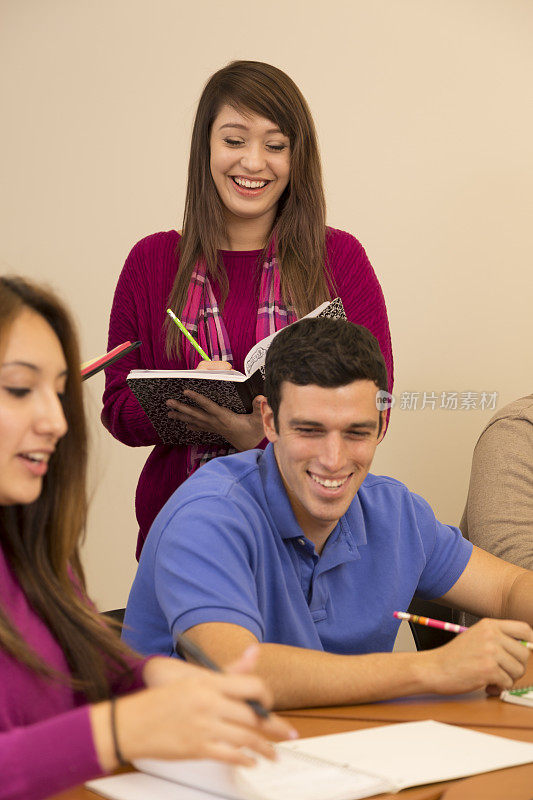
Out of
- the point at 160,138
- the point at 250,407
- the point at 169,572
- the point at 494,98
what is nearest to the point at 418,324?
the point at 494,98

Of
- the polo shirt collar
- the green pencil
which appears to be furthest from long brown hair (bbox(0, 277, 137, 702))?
the green pencil

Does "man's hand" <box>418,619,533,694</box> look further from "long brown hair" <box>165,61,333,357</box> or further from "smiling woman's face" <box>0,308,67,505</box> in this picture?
"long brown hair" <box>165,61,333,357</box>

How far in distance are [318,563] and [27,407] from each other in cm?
75

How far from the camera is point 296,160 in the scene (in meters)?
2.15

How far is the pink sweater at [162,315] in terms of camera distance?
2174 millimetres

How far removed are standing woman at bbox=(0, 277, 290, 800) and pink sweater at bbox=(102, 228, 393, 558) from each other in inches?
34.1

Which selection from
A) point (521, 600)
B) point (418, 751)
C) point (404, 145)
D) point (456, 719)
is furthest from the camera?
point (404, 145)

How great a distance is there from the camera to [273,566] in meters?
1.63

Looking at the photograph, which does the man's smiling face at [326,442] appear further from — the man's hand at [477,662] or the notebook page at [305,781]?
the notebook page at [305,781]

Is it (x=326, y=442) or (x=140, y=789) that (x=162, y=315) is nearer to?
(x=326, y=442)

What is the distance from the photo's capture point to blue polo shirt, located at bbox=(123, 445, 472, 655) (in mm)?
1492

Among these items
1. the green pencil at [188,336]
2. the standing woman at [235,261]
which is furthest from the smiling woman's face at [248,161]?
the green pencil at [188,336]

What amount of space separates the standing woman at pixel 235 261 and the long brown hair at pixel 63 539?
88 cm
